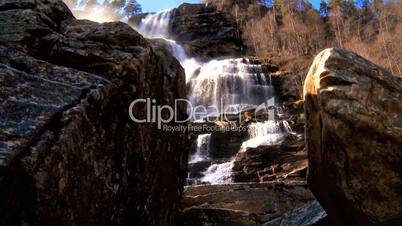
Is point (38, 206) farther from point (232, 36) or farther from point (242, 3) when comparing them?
point (242, 3)

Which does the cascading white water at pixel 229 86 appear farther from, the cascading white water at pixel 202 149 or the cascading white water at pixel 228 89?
the cascading white water at pixel 202 149

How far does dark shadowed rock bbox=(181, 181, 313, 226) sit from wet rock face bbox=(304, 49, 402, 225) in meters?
3.81

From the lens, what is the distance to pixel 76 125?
14.4 feet

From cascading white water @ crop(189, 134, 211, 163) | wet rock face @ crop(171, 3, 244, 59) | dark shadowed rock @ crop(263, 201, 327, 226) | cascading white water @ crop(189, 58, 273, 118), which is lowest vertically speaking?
dark shadowed rock @ crop(263, 201, 327, 226)

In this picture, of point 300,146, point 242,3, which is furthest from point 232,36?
point 300,146

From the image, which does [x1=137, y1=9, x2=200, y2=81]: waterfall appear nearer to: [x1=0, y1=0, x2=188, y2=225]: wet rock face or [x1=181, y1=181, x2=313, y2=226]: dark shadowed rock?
[x1=181, y1=181, x2=313, y2=226]: dark shadowed rock

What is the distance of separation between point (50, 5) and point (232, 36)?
169 feet

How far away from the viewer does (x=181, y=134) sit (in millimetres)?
9883

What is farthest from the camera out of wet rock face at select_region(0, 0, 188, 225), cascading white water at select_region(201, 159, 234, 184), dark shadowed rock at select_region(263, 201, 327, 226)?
cascading white water at select_region(201, 159, 234, 184)

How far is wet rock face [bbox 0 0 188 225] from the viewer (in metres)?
3.71

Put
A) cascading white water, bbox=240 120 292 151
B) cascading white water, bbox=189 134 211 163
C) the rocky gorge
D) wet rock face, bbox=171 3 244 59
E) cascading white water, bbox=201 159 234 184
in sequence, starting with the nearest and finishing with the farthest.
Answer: the rocky gorge
cascading white water, bbox=201 159 234 184
cascading white water, bbox=189 134 211 163
cascading white water, bbox=240 120 292 151
wet rock face, bbox=171 3 244 59

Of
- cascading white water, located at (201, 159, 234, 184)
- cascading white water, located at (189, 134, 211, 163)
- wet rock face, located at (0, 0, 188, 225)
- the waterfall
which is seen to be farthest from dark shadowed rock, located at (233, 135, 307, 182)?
the waterfall

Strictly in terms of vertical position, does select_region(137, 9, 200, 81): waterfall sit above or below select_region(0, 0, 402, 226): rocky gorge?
above

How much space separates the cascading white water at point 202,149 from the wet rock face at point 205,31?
28.7 m
